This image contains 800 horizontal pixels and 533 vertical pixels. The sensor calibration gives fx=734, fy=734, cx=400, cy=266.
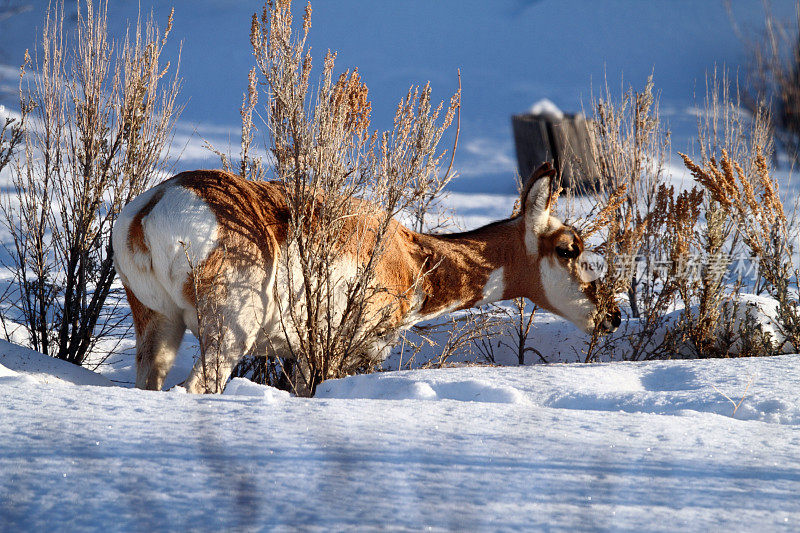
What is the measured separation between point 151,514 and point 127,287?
2087 millimetres

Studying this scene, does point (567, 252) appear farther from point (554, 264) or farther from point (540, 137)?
point (540, 137)

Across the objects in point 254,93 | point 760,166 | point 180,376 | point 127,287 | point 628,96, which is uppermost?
point 628,96

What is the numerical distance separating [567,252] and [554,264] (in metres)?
0.10

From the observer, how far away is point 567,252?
4.23 m

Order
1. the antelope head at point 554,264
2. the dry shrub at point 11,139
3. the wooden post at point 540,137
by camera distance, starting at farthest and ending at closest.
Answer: the wooden post at point 540,137, the dry shrub at point 11,139, the antelope head at point 554,264

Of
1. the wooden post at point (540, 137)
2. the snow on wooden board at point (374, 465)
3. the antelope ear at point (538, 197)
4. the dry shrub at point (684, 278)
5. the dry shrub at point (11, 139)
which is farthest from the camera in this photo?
the wooden post at point (540, 137)

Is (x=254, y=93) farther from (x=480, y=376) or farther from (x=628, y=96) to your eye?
(x=628, y=96)

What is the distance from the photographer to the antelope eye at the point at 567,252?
4.23m

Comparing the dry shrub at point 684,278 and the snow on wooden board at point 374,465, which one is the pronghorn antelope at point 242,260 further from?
the snow on wooden board at point 374,465

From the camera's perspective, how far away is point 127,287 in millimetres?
3426

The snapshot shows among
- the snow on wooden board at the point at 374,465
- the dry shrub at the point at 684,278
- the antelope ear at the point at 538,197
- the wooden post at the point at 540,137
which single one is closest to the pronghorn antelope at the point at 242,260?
the antelope ear at the point at 538,197

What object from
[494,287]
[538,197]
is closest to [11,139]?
[494,287]

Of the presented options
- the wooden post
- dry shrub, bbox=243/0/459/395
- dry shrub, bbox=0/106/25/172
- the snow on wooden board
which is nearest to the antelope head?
dry shrub, bbox=243/0/459/395

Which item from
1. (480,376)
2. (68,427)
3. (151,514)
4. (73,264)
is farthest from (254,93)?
(151,514)
